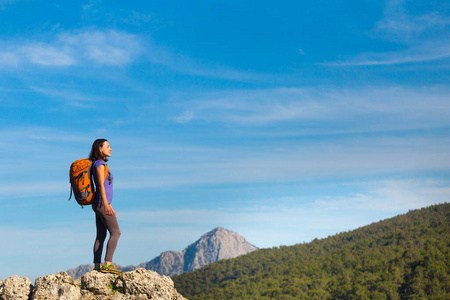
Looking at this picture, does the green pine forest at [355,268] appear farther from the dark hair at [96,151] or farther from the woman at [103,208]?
the dark hair at [96,151]

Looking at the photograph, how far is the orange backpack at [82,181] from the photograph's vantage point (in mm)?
10141

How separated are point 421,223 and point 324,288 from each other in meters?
57.2

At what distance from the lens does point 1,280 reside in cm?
998

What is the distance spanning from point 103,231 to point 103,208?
710mm

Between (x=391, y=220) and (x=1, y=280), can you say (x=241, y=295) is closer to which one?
(x=391, y=220)

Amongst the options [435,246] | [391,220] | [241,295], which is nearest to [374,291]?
[435,246]

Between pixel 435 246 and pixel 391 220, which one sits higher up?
pixel 391 220

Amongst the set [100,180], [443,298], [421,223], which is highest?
[421,223]

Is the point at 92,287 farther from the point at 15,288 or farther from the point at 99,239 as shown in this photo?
the point at 15,288

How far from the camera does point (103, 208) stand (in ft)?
33.8

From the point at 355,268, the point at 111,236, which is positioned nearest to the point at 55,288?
the point at 111,236

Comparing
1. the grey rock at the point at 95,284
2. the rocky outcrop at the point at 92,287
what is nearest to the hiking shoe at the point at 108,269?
the rocky outcrop at the point at 92,287

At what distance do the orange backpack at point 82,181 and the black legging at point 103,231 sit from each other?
28 cm

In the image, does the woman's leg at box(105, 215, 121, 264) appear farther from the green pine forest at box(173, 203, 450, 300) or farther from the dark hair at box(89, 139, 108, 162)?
the green pine forest at box(173, 203, 450, 300)
